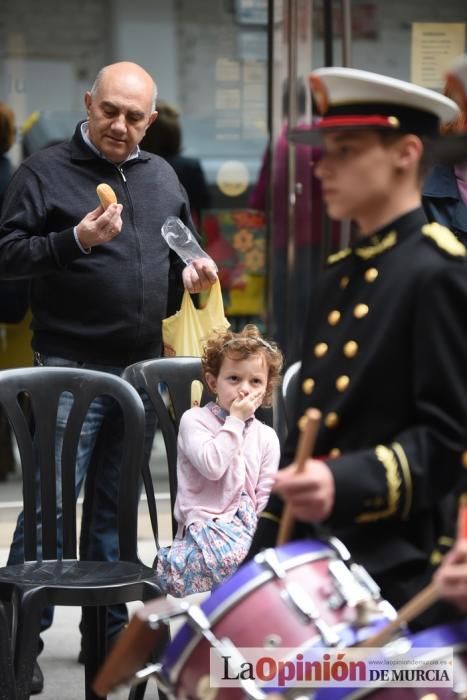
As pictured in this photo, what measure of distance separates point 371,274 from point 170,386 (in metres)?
1.83

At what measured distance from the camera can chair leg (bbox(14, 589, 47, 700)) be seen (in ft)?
12.6

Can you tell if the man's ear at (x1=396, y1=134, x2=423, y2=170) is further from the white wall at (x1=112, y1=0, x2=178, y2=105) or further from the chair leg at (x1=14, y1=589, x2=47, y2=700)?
the white wall at (x1=112, y1=0, x2=178, y2=105)

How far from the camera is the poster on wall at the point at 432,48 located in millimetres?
7379

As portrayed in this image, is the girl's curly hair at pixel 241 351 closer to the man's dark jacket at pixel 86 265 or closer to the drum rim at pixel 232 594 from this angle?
the man's dark jacket at pixel 86 265

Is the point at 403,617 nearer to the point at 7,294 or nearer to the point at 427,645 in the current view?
the point at 427,645

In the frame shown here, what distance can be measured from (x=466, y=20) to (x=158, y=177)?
10.2 feet

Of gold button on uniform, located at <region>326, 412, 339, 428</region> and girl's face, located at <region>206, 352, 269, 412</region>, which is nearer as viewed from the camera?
gold button on uniform, located at <region>326, 412, 339, 428</region>

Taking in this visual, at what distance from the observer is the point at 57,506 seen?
444 cm

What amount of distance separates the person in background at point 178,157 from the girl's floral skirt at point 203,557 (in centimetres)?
345

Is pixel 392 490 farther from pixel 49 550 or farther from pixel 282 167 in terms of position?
pixel 282 167

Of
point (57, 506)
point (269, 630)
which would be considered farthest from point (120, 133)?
point (269, 630)

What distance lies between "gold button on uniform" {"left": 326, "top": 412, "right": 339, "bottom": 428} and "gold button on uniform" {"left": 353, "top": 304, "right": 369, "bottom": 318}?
7.0 inches

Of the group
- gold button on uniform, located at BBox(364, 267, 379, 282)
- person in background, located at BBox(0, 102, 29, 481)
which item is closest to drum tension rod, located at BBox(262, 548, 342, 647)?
gold button on uniform, located at BBox(364, 267, 379, 282)

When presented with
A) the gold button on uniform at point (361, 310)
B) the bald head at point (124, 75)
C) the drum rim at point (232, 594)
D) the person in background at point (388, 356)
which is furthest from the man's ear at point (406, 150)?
the bald head at point (124, 75)
